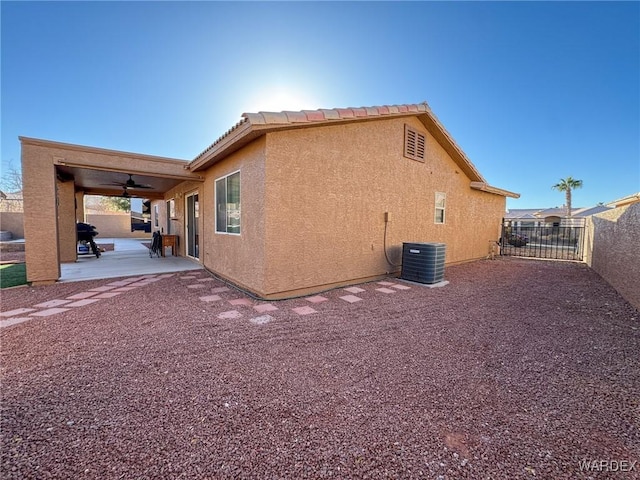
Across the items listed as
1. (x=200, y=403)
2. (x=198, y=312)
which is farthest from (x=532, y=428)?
(x=198, y=312)

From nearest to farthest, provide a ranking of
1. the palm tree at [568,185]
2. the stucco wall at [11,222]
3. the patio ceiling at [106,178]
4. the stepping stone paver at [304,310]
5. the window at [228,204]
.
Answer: the stepping stone paver at [304,310]
the window at [228,204]
the patio ceiling at [106,178]
the stucco wall at [11,222]
the palm tree at [568,185]

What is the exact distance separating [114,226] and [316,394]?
2695 cm

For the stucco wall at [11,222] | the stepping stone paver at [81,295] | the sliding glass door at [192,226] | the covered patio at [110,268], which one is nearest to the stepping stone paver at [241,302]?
the stepping stone paver at [81,295]

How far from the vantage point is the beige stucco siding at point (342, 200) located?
5.13m

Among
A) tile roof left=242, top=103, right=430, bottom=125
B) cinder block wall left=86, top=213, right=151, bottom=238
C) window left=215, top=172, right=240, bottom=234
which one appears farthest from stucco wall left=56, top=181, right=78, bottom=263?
cinder block wall left=86, top=213, right=151, bottom=238

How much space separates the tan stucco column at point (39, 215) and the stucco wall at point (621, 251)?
41.3ft

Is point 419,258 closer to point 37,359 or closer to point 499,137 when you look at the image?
point 37,359

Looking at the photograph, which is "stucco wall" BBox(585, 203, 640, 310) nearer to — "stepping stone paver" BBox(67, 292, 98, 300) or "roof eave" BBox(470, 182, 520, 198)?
"roof eave" BBox(470, 182, 520, 198)

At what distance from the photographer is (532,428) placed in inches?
77.0

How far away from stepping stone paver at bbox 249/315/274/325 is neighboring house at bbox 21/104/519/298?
0.87 m

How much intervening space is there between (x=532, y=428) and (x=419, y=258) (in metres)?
5.13

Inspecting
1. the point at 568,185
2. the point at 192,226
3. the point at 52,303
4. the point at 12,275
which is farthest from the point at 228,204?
the point at 568,185

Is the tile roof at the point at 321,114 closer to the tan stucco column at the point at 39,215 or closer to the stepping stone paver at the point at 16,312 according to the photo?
the stepping stone paver at the point at 16,312

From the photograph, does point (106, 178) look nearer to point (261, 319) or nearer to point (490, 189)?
point (261, 319)
